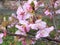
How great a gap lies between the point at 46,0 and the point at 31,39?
995 mm

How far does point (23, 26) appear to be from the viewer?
3.88ft

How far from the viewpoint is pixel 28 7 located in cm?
124

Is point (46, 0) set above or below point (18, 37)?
above

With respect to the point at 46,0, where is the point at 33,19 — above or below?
below

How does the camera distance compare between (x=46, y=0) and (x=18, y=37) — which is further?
(x=46, y=0)

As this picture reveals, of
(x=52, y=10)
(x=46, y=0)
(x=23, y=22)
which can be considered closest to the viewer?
(x=23, y=22)

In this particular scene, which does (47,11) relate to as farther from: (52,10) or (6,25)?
(6,25)

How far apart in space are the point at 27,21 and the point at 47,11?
1.95 feet

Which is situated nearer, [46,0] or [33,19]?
[33,19]

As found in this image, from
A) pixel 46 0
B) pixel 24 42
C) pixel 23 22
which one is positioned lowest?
pixel 24 42

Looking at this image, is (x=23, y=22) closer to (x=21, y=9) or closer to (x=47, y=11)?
(x=21, y=9)

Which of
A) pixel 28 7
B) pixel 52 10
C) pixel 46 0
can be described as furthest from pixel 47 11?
pixel 28 7

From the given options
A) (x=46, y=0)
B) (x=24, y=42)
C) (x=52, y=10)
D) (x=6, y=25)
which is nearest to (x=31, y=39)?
(x=24, y=42)

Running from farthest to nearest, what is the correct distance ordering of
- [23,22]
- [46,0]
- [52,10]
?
[46,0], [52,10], [23,22]
